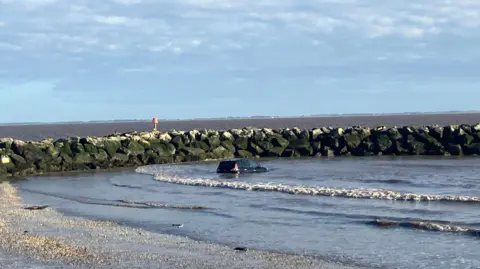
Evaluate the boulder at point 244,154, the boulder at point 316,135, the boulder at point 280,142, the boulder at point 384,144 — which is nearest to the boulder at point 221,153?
the boulder at point 244,154

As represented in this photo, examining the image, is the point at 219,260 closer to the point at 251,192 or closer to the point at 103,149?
the point at 251,192

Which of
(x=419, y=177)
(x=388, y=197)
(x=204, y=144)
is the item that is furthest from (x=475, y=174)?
(x=204, y=144)

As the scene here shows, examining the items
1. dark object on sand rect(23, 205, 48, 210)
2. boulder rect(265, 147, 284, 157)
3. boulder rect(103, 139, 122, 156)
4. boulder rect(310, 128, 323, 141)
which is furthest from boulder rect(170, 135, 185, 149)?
dark object on sand rect(23, 205, 48, 210)

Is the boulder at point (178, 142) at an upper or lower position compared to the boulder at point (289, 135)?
lower

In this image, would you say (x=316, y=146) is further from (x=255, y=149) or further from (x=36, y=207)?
(x=36, y=207)

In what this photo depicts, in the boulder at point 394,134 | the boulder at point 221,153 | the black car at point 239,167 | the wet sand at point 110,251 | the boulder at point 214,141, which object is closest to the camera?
the wet sand at point 110,251

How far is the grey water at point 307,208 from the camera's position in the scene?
15.9 m

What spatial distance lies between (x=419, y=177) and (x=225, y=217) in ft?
40.2

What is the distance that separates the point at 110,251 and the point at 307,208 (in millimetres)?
8059

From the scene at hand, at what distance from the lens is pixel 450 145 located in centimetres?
4497

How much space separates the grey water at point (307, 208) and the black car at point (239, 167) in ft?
2.58

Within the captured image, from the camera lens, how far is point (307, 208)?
22406mm

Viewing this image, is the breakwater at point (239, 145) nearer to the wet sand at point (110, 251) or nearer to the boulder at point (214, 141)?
the boulder at point (214, 141)

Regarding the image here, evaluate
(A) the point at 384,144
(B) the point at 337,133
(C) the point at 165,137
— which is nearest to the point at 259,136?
(B) the point at 337,133
